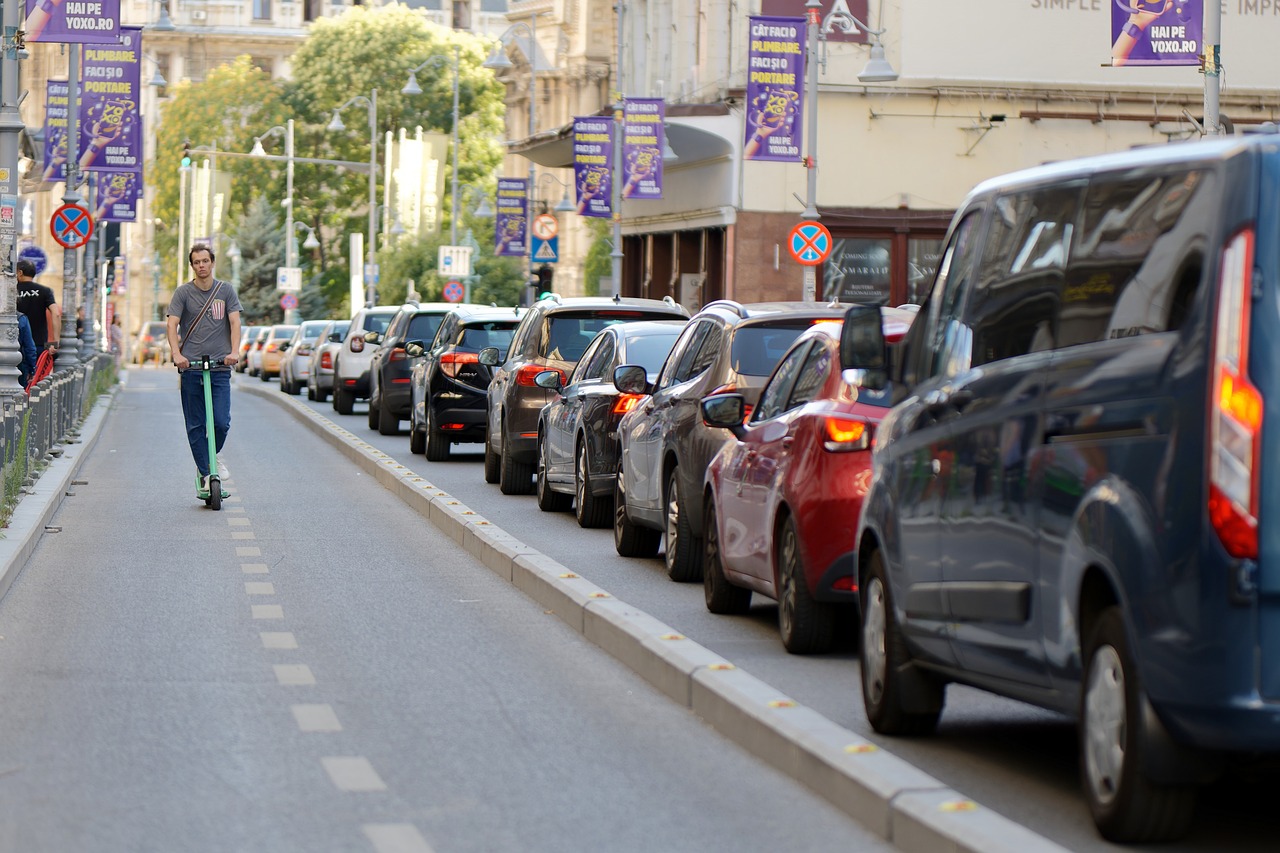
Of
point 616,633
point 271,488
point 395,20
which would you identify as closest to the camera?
point 616,633

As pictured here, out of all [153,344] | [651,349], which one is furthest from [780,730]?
[153,344]

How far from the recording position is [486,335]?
26906 millimetres

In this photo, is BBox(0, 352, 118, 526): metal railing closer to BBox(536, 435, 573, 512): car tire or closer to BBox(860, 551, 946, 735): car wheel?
BBox(536, 435, 573, 512): car tire

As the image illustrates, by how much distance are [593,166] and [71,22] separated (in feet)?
71.1

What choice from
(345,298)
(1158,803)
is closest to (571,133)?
(1158,803)

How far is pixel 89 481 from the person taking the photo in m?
23.5

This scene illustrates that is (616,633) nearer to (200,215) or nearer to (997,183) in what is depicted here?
(997,183)

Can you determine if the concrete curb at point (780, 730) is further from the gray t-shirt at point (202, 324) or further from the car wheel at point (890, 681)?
the gray t-shirt at point (202, 324)

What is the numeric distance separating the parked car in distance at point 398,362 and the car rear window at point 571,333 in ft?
32.1

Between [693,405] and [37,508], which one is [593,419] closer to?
[693,405]

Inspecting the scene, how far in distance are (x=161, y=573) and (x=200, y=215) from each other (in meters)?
82.9

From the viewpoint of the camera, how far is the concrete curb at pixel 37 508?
14.3m

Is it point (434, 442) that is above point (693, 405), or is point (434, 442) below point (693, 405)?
below

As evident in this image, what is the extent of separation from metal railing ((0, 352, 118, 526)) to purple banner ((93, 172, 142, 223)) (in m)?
14.4
